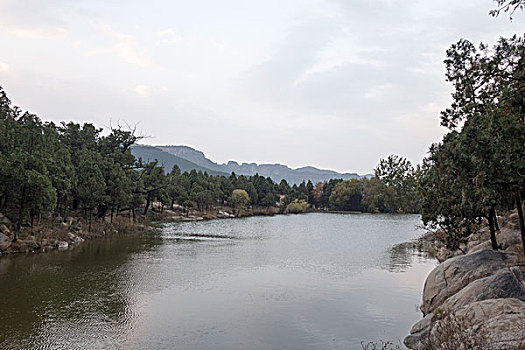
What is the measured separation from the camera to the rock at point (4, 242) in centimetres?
2225

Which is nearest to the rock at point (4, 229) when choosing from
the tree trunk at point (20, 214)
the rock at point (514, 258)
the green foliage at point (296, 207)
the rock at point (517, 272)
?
the tree trunk at point (20, 214)

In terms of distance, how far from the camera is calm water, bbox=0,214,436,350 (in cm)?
1097

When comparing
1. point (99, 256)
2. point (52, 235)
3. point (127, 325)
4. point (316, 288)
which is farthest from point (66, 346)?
point (52, 235)

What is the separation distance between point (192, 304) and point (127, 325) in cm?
268

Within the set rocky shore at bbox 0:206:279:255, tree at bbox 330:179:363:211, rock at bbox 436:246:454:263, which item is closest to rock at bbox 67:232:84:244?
rocky shore at bbox 0:206:279:255

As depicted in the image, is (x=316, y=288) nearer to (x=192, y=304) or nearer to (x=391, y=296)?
(x=391, y=296)

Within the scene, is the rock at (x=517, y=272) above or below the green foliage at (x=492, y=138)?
below

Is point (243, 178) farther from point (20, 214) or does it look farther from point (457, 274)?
point (457, 274)

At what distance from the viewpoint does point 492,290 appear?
8688mm

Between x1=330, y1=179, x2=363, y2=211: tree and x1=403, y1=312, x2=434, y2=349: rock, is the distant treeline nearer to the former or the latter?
x1=330, y1=179, x2=363, y2=211: tree

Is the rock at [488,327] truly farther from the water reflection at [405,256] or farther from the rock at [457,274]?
the water reflection at [405,256]

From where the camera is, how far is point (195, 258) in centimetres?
2323

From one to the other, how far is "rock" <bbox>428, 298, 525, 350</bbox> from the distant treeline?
22.7 metres

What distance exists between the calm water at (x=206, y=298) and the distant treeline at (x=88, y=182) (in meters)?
4.14
